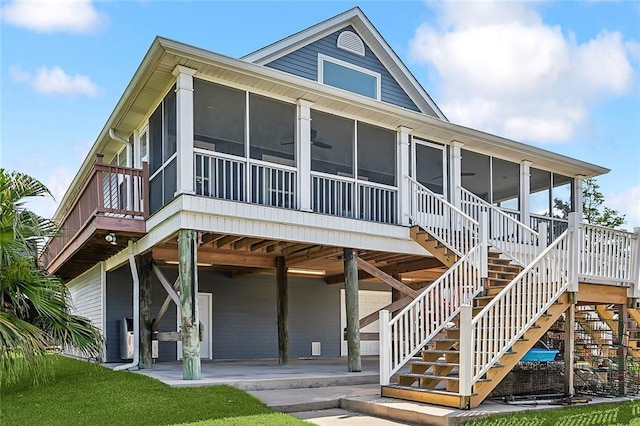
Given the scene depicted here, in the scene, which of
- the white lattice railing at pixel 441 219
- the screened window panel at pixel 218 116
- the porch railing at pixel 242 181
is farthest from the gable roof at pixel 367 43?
the white lattice railing at pixel 441 219

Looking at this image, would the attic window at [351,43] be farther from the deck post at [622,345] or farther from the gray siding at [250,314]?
the deck post at [622,345]

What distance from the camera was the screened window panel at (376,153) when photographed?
40.0 feet

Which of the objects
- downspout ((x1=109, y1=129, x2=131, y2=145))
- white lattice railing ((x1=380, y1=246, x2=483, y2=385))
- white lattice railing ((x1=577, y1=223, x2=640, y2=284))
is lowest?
white lattice railing ((x1=380, y1=246, x2=483, y2=385))

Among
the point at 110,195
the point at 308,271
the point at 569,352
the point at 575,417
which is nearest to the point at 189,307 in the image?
the point at 110,195

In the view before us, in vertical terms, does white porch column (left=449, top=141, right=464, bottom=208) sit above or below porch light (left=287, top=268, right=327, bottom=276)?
above

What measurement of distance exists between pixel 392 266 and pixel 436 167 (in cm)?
265

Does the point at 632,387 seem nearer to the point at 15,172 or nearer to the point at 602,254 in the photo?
the point at 602,254

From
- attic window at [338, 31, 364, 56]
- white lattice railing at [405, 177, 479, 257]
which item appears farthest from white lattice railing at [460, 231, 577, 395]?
attic window at [338, 31, 364, 56]

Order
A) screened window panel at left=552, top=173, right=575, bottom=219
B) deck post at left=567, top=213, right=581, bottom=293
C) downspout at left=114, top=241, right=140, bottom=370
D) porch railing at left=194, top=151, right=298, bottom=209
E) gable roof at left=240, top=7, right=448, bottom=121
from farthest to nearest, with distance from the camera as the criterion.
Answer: screened window panel at left=552, top=173, right=575, bottom=219 < gable roof at left=240, top=7, right=448, bottom=121 < downspout at left=114, top=241, right=140, bottom=370 < porch railing at left=194, top=151, right=298, bottom=209 < deck post at left=567, top=213, right=581, bottom=293

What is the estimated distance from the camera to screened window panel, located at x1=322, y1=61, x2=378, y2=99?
12.8 metres

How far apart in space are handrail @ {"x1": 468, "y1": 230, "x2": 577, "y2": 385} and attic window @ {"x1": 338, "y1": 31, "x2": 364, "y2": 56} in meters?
6.77

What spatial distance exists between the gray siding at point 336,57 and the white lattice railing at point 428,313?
538 cm

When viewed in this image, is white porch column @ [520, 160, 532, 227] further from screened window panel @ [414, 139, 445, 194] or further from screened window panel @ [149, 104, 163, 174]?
screened window panel @ [149, 104, 163, 174]

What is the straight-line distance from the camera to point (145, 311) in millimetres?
10375
